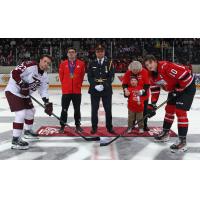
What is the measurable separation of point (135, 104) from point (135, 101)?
0.05 meters

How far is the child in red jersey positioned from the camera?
5234mm

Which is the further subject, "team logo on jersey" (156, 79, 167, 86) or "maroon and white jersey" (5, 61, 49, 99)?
"team logo on jersey" (156, 79, 167, 86)

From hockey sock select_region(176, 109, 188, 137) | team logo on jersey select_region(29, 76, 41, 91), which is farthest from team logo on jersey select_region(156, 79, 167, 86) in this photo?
team logo on jersey select_region(29, 76, 41, 91)

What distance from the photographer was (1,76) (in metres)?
12.5

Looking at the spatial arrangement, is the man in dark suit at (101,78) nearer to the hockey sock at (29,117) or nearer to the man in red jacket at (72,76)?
the man in red jacket at (72,76)

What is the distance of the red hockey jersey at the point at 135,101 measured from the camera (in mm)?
5230

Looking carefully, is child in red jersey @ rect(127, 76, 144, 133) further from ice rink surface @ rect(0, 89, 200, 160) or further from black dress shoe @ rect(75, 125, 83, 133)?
black dress shoe @ rect(75, 125, 83, 133)

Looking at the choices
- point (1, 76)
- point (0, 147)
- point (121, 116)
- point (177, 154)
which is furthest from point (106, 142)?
point (1, 76)

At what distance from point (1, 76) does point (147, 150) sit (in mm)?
9093

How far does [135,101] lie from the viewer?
5230mm

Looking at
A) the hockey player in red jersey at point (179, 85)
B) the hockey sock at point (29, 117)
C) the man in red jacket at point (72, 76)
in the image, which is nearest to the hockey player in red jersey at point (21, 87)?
the hockey sock at point (29, 117)

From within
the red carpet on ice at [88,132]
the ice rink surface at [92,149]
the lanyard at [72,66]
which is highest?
the lanyard at [72,66]

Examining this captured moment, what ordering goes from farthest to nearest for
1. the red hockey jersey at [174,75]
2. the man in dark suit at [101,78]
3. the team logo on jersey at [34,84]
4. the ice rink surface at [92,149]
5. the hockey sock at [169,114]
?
the man in dark suit at [101,78]
the hockey sock at [169,114]
the team logo on jersey at [34,84]
the red hockey jersey at [174,75]
the ice rink surface at [92,149]

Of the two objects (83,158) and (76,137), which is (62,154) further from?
(76,137)
